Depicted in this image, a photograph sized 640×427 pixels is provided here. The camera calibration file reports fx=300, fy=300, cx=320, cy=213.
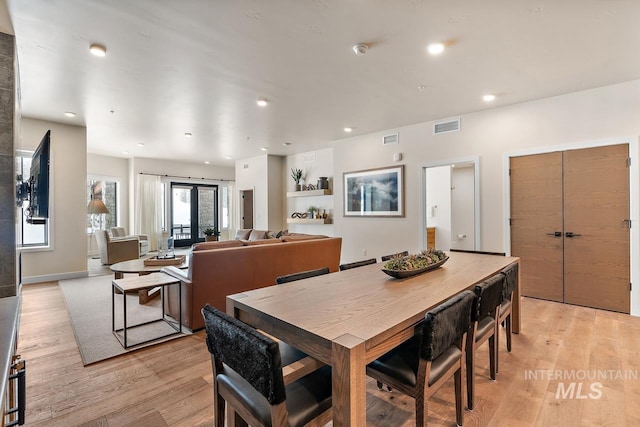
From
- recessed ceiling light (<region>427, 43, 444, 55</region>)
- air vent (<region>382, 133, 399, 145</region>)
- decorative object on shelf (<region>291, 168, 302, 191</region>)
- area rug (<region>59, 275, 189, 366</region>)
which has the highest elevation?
recessed ceiling light (<region>427, 43, 444, 55</region>)

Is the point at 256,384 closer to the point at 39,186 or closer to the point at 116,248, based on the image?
the point at 39,186

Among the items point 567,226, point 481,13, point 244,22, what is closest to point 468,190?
point 567,226

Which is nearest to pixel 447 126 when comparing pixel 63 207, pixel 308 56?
pixel 308 56

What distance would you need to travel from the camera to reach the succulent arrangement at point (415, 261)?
2.07m

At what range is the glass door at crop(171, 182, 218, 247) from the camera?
9656 mm

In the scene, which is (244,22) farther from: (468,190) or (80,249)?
(468,190)

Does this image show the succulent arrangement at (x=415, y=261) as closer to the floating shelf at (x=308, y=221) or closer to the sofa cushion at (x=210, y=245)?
the sofa cushion at (x=210, y=245)

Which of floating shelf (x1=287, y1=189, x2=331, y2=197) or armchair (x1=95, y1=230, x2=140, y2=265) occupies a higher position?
floating shelf (x1=287, y1=189, x2=331, y2=197)

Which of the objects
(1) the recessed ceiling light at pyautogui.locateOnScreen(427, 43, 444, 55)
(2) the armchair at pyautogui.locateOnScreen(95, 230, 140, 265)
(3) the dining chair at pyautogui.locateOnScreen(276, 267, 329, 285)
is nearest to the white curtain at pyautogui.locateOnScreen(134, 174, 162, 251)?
(2) the armchair at pyautogui.locateOnScreen(95, 230, 140, 265)

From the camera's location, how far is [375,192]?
19.5 ft

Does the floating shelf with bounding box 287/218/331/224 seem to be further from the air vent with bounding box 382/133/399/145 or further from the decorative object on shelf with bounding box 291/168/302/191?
the air vent with bounding box 382/133/399/145

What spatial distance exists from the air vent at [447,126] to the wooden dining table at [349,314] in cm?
334

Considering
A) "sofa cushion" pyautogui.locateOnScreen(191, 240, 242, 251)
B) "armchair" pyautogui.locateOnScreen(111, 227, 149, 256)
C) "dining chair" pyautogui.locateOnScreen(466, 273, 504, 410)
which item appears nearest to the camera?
"dining chair" pyautogui.locateOnScreen(466, 273, 504, 410)

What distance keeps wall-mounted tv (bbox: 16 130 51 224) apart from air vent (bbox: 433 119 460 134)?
4958 mm
